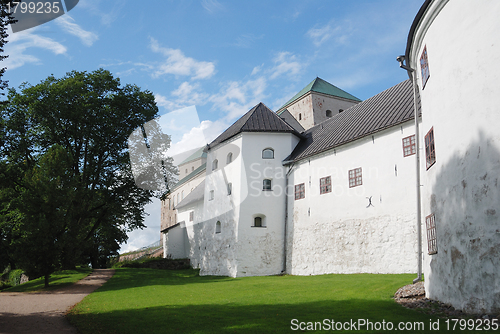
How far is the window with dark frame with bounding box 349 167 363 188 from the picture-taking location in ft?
64.5

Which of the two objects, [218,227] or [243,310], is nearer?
[243,310]

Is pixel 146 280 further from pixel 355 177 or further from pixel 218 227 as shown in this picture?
pixel 355 177

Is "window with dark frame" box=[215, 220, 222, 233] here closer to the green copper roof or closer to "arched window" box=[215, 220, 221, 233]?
"arched window" box=[215, 220, 221, 233]

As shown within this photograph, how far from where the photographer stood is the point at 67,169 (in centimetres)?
2067

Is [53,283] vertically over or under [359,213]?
under

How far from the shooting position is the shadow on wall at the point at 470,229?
754 centimetres

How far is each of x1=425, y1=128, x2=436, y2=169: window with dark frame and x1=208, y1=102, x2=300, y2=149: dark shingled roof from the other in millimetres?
14569

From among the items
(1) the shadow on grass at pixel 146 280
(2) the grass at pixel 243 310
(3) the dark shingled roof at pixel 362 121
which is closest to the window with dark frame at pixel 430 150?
(2) the grass at pixel 243 310

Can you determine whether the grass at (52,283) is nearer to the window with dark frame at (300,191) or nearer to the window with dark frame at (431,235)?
the window with dark frame at (300,191)

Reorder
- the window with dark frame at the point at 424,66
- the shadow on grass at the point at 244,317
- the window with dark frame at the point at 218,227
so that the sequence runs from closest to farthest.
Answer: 1. the shadow on grass at the point at 244,317
2. the window with dark frame at the point at 424,66
3. the window with dark frame at the point at 218,227

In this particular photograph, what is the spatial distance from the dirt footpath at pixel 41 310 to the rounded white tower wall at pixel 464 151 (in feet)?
29.3

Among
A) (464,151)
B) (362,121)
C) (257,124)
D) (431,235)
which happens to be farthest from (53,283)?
(464,151)

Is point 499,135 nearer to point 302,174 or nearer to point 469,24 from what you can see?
point 469,24

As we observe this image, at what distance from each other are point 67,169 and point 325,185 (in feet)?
46.5
